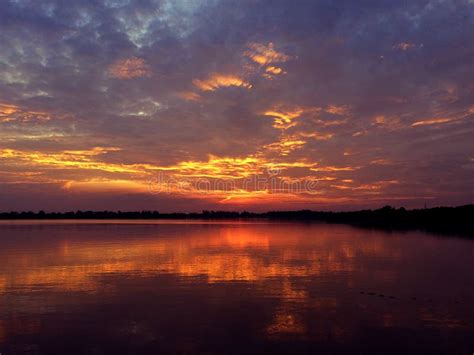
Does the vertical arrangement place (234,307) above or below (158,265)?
below

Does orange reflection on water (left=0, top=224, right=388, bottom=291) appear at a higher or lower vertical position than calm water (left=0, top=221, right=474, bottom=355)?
higher

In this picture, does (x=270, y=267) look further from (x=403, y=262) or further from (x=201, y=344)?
(x=201, y=344)

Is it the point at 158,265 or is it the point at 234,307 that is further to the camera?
the point at 158,265

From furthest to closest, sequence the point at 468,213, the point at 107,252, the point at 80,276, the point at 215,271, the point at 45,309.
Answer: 1. the point at 468,213
2. the point at 107,252
3. the point at 215,271
4. the point at 80,276
5. the point at 45,309

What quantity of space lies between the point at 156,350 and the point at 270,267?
721 inches

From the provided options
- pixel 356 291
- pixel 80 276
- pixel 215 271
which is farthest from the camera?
pixel 215 271

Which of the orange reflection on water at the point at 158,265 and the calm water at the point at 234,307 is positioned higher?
the orange reflection on water at the point at 158,265

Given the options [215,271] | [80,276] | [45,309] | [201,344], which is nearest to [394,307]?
[201,344]

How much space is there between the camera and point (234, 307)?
61.7 ft

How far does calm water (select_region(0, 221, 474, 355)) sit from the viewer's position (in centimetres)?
1395

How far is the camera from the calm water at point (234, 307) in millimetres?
13953

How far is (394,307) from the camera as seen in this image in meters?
19.0

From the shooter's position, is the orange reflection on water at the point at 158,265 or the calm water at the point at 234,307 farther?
the orange reflection on water at the point at 158,265

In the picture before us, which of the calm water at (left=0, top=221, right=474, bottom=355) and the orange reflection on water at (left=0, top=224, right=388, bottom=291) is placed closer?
the calm water at (left=0, top=221, right=474, bottom=355)
